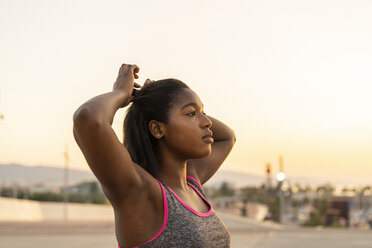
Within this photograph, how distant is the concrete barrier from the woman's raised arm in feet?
67.4

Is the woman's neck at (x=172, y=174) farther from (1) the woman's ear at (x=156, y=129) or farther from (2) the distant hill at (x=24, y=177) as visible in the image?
(2) the distant hill at (x=24, y=177)

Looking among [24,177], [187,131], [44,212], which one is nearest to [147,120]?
[187,131]

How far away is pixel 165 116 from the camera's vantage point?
189 centimetres

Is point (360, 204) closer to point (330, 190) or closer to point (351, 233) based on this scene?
point (330, 190)

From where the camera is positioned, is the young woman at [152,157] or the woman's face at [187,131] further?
the woman's face at [187,131]

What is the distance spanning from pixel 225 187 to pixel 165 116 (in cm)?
11645

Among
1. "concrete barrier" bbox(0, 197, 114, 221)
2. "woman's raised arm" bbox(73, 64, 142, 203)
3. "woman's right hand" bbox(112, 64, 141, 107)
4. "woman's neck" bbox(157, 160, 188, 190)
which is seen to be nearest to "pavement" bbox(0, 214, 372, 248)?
"concrete barrier" bbox(0, 197, 114, 221)

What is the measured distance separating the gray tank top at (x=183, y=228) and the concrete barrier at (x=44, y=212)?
20452mm

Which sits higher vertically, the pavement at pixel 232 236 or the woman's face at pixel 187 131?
the woman's face at pixel 187 131

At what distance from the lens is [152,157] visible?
6.30ft

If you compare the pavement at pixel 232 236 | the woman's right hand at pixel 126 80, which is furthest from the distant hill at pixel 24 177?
the woman's right hand at pixel 126 80

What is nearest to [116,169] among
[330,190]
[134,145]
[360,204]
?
[134,145]

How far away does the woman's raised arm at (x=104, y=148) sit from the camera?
1598mm

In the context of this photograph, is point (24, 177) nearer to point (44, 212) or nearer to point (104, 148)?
point (44, 212)
